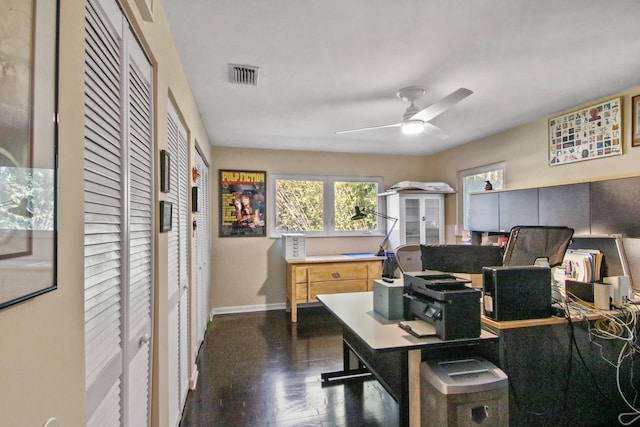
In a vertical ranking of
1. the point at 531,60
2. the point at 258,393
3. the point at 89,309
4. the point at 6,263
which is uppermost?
the point at 531,60

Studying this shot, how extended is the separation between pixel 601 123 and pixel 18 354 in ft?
13.4

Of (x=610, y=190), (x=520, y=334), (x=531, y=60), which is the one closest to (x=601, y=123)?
(x=610, y=190)

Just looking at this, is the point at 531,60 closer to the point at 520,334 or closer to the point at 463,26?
the point at 463,26

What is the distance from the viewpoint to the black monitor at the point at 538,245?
204cm

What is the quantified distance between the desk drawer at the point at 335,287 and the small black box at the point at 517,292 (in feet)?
8.84

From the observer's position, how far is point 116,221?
44.6 inches

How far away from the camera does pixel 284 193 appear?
4.95 meters

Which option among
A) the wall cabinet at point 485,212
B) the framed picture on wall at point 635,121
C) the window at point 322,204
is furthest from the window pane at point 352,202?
the framed picture on wall at point 635,121

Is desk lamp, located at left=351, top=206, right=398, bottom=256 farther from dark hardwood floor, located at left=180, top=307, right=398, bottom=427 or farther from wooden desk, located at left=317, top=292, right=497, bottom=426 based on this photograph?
wooden desk, located at left=317, top=292, right=497, bottom=426

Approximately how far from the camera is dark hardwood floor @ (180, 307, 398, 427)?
223 cm

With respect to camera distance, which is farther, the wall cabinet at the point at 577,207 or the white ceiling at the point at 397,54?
the wall cabinet at the point at 577,207

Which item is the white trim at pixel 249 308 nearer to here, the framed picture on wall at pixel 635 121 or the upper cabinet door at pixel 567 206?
the upper cabinet door at pixel 567 206

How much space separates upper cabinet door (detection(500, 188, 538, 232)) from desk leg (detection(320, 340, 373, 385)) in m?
2.20

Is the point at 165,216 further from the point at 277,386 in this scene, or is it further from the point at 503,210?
the point at 503,210
